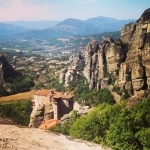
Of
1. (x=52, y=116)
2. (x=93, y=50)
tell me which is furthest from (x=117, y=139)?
(x=93, y=50)

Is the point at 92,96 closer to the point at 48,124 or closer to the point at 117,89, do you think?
the point at 117,89

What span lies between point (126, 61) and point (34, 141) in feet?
163

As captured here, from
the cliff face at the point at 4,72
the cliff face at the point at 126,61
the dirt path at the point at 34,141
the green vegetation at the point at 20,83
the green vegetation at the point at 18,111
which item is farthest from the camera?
the cliff face at the point at 4,72

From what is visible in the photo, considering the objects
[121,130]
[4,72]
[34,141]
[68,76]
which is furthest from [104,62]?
[34,141]

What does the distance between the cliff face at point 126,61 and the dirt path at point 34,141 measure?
43672 millimetres

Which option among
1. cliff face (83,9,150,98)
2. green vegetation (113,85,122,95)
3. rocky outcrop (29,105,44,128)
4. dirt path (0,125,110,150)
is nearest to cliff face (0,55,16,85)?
cliff face (83,9,150,98)

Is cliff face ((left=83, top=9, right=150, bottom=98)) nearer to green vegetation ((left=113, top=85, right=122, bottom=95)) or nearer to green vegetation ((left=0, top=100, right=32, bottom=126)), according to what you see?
green vegetation ((left=113, top=85, right=122, bottom=95))

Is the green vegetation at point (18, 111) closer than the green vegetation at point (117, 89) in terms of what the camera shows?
No

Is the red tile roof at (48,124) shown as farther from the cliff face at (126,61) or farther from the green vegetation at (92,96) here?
the cliff face at (126,61)

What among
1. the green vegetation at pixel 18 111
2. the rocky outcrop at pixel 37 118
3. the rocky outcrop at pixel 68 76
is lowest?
the green vegetation at pixel 18 111

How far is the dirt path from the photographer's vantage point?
14.4m

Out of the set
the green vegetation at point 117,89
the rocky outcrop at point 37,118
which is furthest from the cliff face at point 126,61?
the rocky outcrop at point 37,118

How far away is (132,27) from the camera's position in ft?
232

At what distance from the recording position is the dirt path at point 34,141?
47.3 feet
